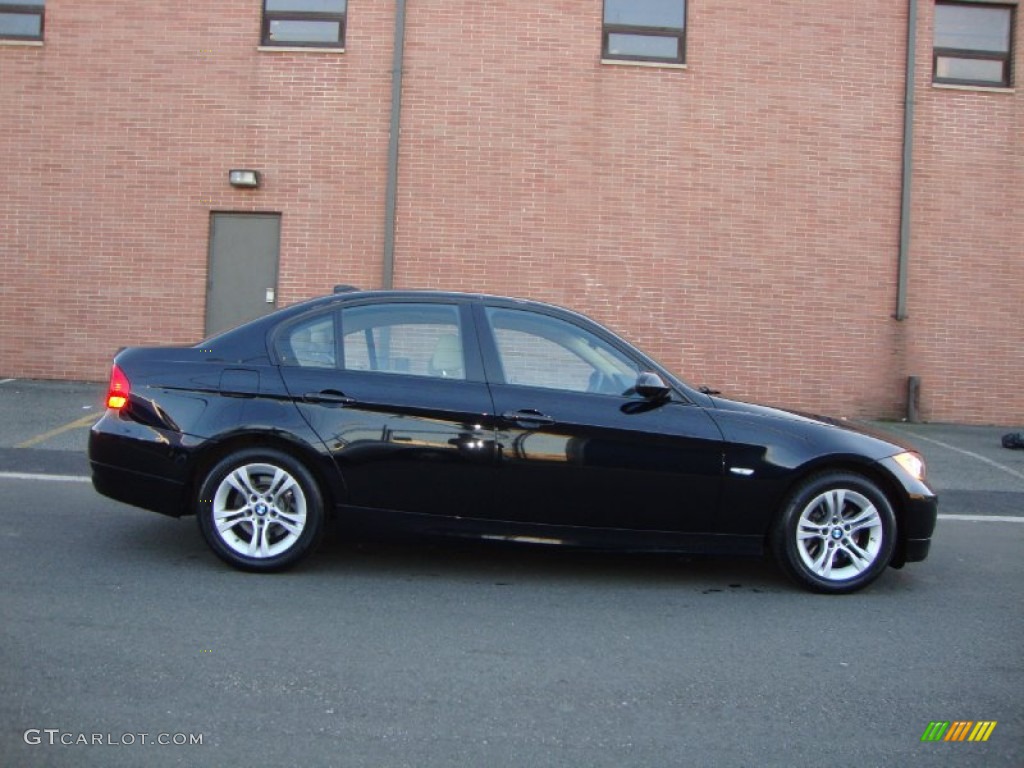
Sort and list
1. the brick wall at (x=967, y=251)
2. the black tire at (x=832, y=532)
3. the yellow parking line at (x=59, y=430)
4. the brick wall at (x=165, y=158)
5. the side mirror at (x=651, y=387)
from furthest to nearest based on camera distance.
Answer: the brick wall at (x=967, y=251), the brick wall at (x=165, y=158), the yellow parking line at (x=59, y=430), the black tire at (x=832, y=532), the side mirror at (x=651, y=387)

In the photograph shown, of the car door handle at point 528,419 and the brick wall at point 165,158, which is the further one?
the brick wall at point 165,158

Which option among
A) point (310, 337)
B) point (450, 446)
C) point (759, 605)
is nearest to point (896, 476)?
→ point (759, 605)

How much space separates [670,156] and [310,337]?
27.8ft

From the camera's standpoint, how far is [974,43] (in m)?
13.8

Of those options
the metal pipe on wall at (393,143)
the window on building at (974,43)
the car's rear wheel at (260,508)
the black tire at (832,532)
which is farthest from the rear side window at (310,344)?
the window on building at (974,43)

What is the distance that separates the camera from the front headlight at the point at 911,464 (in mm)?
5758

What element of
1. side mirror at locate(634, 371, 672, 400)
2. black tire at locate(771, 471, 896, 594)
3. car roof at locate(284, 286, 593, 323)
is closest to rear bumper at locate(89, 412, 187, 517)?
car roof at locate(284, 286, 593, 323)

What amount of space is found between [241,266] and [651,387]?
8.97 metres

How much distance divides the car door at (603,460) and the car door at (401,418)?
0.14m

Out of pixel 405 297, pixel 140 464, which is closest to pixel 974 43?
pixel 405 297

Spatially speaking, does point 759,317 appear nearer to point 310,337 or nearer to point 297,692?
point 310,337

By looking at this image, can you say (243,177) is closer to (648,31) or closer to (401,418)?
(648,31)

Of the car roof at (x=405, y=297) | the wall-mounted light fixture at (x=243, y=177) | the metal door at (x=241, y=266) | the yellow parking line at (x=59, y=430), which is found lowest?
the yellow parking line at (x=59, y=430)

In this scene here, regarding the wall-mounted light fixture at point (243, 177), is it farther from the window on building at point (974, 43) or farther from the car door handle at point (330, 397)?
the window on building at point (974, 43)
